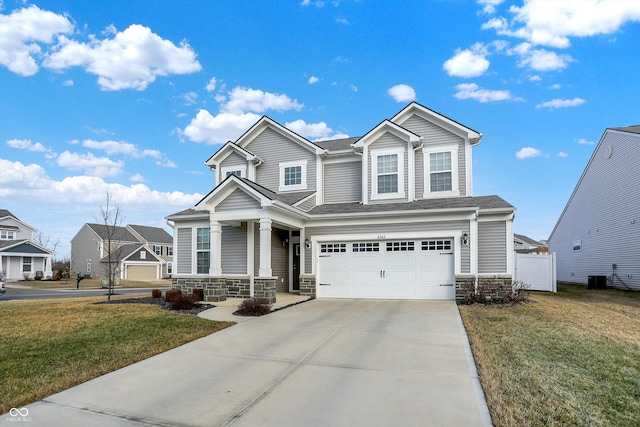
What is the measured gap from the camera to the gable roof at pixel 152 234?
52812 millimetres

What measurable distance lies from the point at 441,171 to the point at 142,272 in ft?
137

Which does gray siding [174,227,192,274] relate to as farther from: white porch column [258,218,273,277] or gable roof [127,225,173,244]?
gable roof [127,225,173,244]

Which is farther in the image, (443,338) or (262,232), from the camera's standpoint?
(262,232)

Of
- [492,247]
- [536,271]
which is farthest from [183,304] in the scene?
[536,271]

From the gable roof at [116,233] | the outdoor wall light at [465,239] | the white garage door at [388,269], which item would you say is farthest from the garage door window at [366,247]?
the gable roof at [116,233]

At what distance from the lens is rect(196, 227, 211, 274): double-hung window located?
1588 centimetres

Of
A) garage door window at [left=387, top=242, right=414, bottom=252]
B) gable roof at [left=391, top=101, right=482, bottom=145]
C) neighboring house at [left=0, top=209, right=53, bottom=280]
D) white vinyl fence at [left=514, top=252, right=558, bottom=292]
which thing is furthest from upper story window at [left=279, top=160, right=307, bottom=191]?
neighboring house at [left=0, top=209, right=53, bottom=280]

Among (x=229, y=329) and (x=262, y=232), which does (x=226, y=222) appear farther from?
(x=229, y=329)

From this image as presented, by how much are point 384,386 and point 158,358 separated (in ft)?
12.9

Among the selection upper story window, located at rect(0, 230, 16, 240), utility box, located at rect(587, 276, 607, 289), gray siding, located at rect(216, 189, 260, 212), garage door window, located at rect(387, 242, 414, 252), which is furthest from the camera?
upper story window, located at rect(0, 230, 16, 240)

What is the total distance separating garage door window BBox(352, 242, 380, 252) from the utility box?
15.5 meters

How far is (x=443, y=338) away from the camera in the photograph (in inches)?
304

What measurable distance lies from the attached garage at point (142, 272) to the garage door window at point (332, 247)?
37.6 m

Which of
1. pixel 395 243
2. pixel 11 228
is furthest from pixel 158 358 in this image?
pixel 11 228
